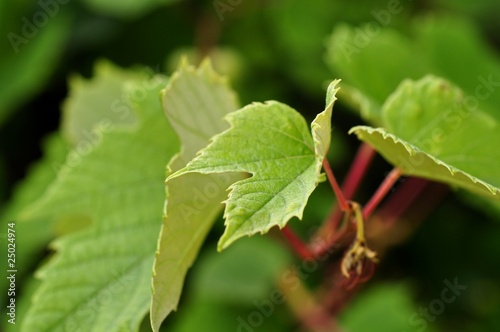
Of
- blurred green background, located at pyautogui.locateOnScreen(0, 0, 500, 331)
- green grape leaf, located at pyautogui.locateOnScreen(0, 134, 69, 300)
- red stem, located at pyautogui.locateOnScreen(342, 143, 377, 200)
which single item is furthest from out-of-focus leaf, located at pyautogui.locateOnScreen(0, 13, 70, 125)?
red stem, located at pyautogui.locateOnScreen(342, 143, 377, 200)

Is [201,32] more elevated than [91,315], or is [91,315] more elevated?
[91,315]

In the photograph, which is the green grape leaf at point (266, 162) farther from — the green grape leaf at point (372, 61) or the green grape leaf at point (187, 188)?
the green grape leaf at point (372, 61)

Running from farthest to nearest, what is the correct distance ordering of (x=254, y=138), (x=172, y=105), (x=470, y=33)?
1. (x=470, y=33)
2. (x=172, y=105)
3. (x=254, y=138)

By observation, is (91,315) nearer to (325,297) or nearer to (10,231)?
(10,231)

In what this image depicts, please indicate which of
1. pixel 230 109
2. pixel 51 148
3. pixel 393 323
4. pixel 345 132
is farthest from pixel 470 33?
pixel 51 148

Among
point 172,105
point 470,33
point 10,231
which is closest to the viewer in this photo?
point 172,105

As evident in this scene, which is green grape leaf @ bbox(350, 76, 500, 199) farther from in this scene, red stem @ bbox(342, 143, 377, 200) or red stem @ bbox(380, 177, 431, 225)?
red stem @ bbox(380, 177, 431, 225)

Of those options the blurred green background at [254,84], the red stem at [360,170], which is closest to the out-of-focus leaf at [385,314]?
the blurred green background at [254,84]

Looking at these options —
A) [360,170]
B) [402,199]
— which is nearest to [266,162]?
[360,170]
